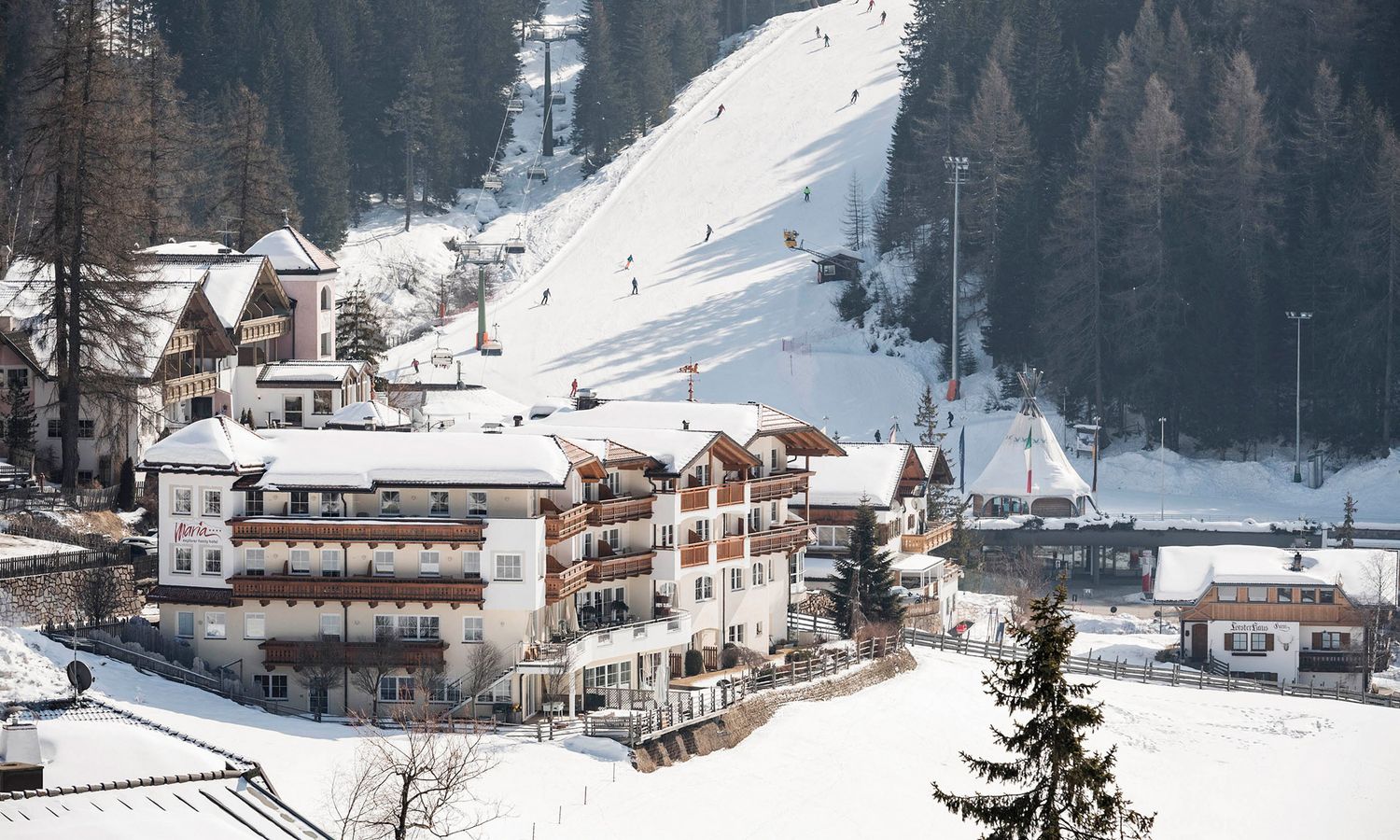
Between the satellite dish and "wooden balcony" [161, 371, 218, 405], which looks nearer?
the satellite dish

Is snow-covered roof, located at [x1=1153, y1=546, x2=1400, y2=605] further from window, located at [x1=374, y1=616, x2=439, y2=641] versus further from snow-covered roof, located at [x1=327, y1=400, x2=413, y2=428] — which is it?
window, located at [x1=374, y1=616, x2=439, y2=641]

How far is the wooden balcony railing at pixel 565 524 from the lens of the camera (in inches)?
2196

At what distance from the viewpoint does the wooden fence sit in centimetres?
6838

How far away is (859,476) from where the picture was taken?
2881 inches

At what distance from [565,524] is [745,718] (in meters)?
6.02

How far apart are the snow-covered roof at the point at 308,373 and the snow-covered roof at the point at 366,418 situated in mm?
8326

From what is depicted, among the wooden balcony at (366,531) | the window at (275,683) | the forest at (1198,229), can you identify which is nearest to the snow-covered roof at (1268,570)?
the forest at (1198,229)

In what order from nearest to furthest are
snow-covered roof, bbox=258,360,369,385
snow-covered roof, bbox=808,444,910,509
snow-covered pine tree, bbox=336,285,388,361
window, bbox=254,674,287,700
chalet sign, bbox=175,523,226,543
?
window, bbox=254,674,287,700
chalet sign, bbox=175,523,226,543
snow-covered roof, bbox=808,444,910,509
snow-covered roof, bbox=258,360,369,385
snow-covered pine tree, bbox=336,285,388,361

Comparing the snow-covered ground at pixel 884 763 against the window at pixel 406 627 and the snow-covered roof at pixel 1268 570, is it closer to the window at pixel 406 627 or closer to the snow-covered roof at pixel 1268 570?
the window at pixel 406 627

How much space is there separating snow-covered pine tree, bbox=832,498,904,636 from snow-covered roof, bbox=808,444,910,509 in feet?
13.7

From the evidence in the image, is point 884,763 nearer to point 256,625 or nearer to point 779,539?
point 779,539

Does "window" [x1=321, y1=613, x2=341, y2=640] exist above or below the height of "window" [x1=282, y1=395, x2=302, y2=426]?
below

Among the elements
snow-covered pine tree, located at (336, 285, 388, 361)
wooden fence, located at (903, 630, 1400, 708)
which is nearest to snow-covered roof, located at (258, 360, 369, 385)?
snow-covered pine tree, located at (336, 285, 388, 361)

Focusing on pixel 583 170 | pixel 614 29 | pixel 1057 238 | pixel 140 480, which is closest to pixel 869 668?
pixel 140 480
